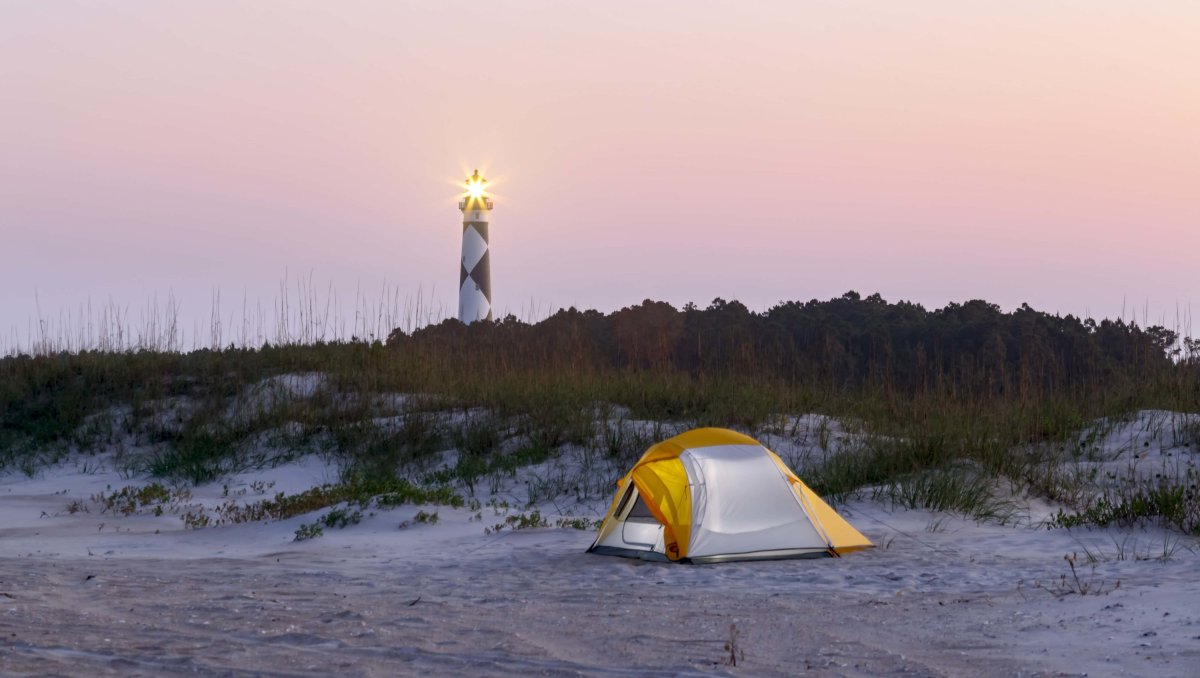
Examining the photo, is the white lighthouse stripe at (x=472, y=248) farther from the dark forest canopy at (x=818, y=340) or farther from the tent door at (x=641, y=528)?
the tent door at (x=641, y=528)

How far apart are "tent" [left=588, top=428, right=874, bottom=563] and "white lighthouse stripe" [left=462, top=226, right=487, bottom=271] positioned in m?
19.6

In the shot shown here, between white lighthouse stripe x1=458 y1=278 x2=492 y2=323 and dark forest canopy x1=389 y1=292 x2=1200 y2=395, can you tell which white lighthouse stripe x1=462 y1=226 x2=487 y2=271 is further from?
dark forest canopy x1=389 y1=292 x2=1200 y2=395

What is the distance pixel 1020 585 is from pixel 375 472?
26.2ft

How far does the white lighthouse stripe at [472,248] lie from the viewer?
28250 mm

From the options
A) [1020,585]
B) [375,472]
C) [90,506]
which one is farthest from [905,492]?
[90,506]

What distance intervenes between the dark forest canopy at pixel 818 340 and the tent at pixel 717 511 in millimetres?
7244

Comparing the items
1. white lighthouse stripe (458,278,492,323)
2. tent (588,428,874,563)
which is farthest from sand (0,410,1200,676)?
white lighthouse stripe (458,278,492,323)

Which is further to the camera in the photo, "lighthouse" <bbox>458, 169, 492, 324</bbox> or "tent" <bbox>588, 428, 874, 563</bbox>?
"lighthouse" <bbox>458, 169, 492, 324</bbox>

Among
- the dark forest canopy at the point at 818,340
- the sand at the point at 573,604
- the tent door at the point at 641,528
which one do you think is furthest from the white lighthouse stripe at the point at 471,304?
the tent door at the point at 641,528

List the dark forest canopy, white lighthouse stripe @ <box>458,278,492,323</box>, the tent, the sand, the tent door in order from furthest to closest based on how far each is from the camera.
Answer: white lighthouse stripe @ <box>458,278,492,323</box> → the dark forest canopy → the tent door → the tent → the sand

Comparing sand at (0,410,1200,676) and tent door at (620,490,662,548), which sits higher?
tent door at (620,490,662,548)

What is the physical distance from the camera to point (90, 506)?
472 inches

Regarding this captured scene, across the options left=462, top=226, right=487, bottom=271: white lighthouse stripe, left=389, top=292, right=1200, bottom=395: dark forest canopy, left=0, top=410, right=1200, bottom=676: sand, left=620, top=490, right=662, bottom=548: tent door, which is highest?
left=462, top=226, right=487, bottom=271: white lighthouse stripe

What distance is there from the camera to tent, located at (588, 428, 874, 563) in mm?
8562
